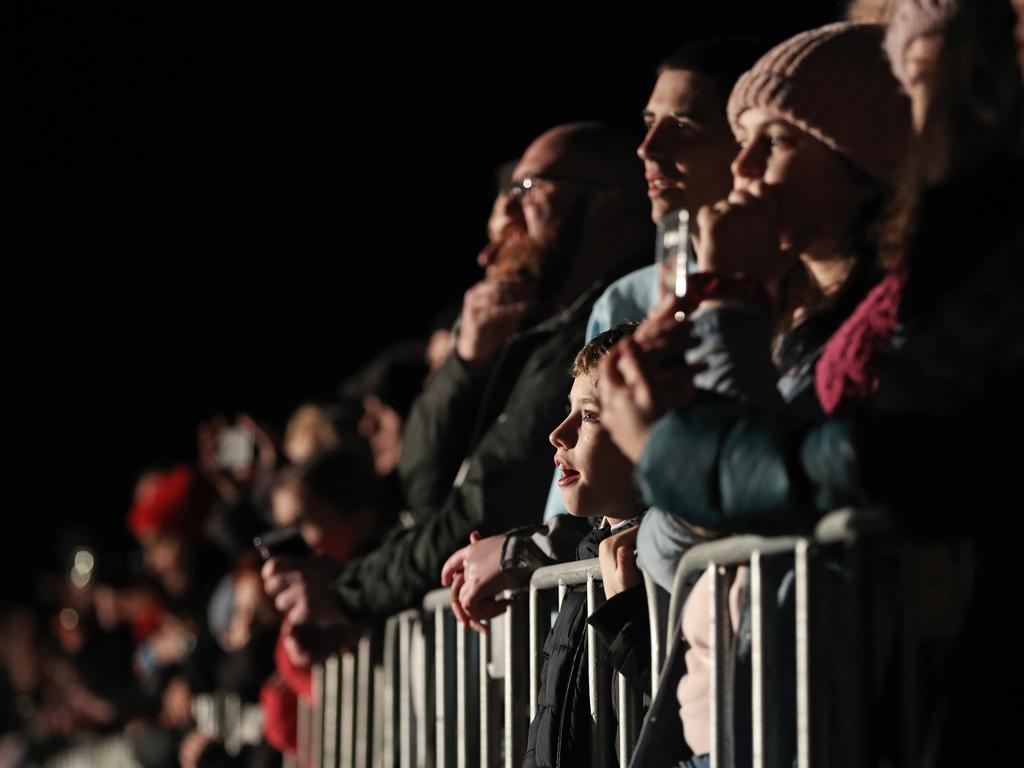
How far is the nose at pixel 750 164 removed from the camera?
3020 millimetres

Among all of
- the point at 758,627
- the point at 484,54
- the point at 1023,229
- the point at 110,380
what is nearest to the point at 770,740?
the point at 758,627

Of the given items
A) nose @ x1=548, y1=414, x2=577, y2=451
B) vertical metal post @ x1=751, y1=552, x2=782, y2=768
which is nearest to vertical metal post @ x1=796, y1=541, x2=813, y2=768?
vertical metal post @ x1=751, y1=552, x2=782, y2=768

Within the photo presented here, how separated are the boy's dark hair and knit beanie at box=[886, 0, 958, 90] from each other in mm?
927

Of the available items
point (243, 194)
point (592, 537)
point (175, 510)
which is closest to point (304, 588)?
point (592, 537)

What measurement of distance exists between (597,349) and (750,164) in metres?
0.57

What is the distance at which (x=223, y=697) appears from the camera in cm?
721

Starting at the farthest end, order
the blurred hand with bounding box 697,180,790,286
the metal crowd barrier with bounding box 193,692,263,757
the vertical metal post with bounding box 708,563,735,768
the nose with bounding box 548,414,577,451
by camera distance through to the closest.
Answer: the metal crowd barrier with bounding box 193,692,263,757, the nose with bounding box 548,414,577,451, the blurred hand with bounding box 697,180,790,286, the vertical metal post with bounding box 708,563,735,768

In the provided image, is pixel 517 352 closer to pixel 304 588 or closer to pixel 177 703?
pixel 304 588

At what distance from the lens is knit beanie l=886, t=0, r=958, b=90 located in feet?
8.32

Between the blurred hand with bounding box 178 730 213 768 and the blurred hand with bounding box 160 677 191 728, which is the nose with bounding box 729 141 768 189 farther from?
the blurred hand with bounding box 160 677 191 728

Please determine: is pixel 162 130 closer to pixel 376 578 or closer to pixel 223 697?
pixel 223 697

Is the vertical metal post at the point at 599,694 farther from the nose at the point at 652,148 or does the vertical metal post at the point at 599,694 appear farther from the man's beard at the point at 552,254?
the man's beard at the point at 552,254

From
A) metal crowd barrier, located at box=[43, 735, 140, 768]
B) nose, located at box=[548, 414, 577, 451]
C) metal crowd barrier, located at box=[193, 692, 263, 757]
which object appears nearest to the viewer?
nose, located at box=[548, 414, 577, 451]

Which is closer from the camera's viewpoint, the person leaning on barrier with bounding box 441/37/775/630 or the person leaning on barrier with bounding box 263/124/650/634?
the person leaning on barrier with bounding box 441/37/775/630
